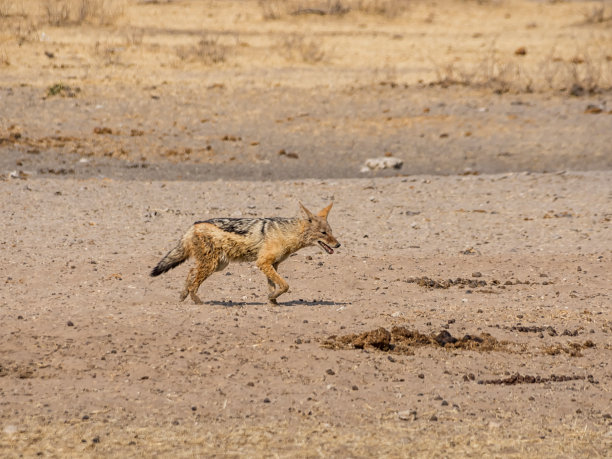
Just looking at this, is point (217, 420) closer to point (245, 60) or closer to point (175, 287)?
point (175, 287)

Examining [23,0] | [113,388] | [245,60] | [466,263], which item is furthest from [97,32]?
[113,388]

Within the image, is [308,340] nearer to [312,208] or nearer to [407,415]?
[407,415]

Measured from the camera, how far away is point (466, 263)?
36.9ft

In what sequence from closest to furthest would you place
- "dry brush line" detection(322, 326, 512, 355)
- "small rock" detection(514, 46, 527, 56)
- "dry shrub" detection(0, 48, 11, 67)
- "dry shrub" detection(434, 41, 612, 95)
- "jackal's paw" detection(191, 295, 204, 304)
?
"dry brush line" detection(322, 326, 512, 355) < "jackal's paw" detection(191, 295, 204, 304) < "dry shrub" detection(434, 41, 612, 95) < "dry shrub" detection(0, 48, 11, 67) < "small rock" detection(514, 46, 527, 56)

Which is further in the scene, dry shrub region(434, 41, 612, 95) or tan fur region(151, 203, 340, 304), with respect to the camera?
dry shrub region(434, 41, 612, 95)

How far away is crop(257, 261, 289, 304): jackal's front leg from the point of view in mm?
9008

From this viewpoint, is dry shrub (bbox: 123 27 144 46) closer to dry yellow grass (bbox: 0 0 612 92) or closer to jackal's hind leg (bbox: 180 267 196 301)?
dry yellow grass (bbox: 0 0 612 92)

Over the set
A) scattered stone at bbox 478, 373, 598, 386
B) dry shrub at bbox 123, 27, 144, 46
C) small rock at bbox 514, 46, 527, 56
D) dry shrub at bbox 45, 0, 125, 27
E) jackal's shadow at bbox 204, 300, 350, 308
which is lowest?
small rock at bbox 514, 46, 527, 56

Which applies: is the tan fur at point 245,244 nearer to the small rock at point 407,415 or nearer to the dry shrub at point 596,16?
the small rock at point 407,415

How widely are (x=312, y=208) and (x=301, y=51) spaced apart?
388 inches

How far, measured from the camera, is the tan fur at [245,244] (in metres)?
9.02

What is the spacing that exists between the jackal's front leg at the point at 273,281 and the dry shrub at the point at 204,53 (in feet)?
46.5

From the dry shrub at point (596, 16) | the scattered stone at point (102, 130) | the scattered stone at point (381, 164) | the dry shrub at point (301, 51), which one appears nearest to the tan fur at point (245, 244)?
the scattered stone at point (381, 164)

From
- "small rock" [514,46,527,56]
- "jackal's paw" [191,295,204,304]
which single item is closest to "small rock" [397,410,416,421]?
"jackal's paw" [191,295,204,304]
